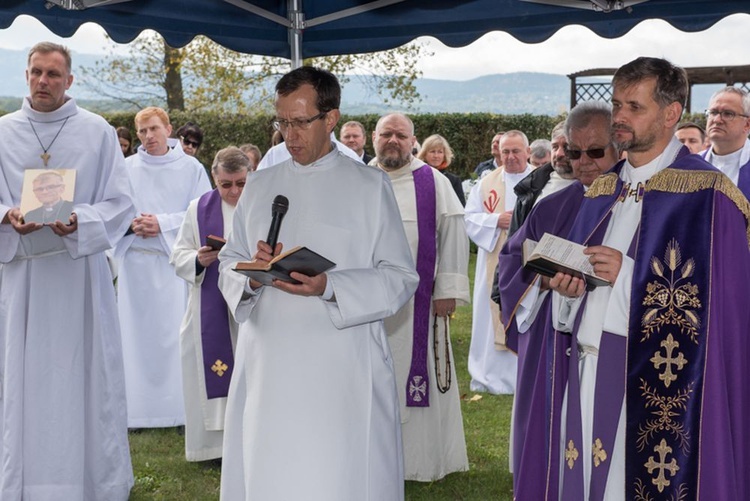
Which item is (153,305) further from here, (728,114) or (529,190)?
(728,114)

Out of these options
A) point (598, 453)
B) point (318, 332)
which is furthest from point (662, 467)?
point (318, 332)

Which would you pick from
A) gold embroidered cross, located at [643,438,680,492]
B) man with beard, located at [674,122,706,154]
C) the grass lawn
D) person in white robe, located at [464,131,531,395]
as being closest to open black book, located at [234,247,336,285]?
gold embroidered cross, located at [643,438,680,492]

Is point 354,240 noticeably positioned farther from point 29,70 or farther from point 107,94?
point 107,94

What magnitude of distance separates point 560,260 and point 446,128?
2022 centimetres

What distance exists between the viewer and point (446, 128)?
23828 millimetres

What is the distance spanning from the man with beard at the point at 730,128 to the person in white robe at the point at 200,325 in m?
3.54

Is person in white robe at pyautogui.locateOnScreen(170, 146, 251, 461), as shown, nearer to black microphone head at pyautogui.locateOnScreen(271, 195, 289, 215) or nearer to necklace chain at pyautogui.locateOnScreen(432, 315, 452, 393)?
necklace chain at pyautogui.locateOnScreen(432, 315, 452, 393)

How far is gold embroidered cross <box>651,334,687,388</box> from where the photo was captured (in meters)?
3.96

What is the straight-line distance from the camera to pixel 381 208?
4383mm

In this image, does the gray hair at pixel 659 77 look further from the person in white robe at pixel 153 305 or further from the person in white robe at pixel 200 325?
the person in white robe at pixel 153 305

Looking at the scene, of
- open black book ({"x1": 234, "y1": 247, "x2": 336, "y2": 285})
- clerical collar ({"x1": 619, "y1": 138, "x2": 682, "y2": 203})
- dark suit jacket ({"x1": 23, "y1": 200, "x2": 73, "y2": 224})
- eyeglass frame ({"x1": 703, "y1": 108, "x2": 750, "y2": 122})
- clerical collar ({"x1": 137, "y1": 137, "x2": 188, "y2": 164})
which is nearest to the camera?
open black book ({"x1": 234, "y1": 247, "x2": 336, "y2": 285})

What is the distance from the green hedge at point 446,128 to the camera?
23484 millimetres

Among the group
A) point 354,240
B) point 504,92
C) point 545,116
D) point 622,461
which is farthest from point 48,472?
point 504,92

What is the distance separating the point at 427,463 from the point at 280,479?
285 centimetres
